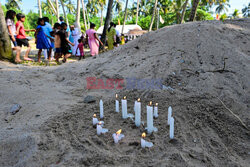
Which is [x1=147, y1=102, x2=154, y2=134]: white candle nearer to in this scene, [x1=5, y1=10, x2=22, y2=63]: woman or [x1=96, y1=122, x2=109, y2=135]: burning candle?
[x1=96, y1=122, x2=109, y2=135]: burning candle

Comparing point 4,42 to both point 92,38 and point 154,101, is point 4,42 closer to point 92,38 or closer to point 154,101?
point 92,38

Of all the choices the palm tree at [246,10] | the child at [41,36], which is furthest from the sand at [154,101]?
the palm tree at [246,10]

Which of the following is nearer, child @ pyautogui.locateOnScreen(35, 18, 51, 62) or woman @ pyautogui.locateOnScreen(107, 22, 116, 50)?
child @ pyautogui.locateOnScreen(35, 18, 51, 62)

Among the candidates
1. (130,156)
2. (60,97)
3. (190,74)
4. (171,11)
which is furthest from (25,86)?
(171,11)

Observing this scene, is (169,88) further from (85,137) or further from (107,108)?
(85,137)

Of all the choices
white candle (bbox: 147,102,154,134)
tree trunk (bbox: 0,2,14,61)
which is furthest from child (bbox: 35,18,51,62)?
white candle (bbox: 147,102,154,134)

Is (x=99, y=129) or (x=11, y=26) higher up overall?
(x=11, y=26)

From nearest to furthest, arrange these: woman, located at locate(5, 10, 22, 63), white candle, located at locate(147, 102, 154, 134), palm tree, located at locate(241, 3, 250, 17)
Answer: white candle, located at locate(147, 102, 154, 134) → woman, located at locate(5, 10, 22, 63) → palm tree, located at locate(241, 3, 250, 17)

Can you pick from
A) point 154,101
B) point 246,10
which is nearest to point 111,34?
point 154,101

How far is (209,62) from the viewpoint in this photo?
3.62 metres

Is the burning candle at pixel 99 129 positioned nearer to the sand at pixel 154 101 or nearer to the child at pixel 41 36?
the sand at pixel 154 101

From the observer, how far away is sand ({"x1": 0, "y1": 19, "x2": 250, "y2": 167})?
181 cm

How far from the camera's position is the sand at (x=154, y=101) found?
5.94ft

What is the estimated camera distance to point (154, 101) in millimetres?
3033
